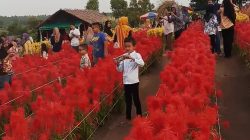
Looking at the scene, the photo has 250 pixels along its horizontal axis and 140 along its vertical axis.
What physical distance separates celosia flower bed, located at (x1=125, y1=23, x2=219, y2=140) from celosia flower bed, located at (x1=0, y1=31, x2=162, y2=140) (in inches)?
51.5

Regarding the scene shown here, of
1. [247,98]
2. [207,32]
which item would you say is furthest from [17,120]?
[207,32]

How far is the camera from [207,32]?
13.6m

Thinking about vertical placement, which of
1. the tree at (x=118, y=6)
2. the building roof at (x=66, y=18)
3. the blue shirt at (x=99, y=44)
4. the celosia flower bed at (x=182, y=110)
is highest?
the tree at (x=118, y=6)

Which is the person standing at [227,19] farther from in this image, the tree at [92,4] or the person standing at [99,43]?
the tree at [92,4]

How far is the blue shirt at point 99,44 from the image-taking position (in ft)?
35.5

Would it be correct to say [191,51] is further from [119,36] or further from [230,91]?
[119,36]

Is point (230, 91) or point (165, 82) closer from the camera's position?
point (165, 82)

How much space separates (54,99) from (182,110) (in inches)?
114

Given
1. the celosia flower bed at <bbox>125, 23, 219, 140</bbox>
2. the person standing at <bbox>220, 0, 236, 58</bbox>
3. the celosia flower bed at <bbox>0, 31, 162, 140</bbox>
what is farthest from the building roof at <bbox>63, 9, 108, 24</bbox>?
the celosia flower bed at <bbox>125, 23, 219, 140</bbox>

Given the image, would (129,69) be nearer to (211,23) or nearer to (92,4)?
(211,23)

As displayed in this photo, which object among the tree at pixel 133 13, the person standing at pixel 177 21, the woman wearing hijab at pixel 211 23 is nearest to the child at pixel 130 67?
the woman wearing hijab at pixel 211 23

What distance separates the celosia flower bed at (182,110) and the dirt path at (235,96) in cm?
107

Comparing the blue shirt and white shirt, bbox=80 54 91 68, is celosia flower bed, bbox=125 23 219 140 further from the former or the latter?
the blue shirt

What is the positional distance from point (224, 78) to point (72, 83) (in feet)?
16.4
